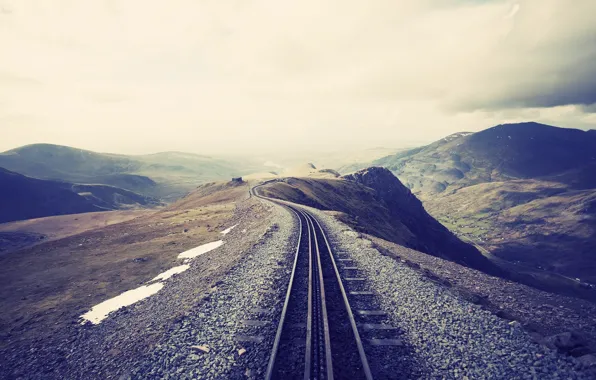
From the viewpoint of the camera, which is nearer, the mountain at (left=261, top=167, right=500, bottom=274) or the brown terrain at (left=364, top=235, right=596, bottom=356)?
the brown terrain at (left=364, top=235, right=596, bottom=356)

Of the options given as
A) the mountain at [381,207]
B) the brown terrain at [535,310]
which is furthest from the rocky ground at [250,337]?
the mountain at [381,207]

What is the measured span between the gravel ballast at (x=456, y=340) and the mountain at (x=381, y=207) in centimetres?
3501

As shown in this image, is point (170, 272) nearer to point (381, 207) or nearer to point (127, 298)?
point (127, 298)

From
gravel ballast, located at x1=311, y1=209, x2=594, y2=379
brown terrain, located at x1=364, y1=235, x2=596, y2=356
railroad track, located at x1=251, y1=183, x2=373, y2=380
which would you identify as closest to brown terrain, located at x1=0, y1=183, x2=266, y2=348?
railroad track, located at x1=251, y1=183, x2=373, y2=380

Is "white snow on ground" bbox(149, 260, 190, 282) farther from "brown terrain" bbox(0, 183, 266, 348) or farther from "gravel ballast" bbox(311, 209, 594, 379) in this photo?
"gravel ballast" bbox(311, 209, 594, 379)

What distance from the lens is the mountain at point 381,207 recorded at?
76500 mm

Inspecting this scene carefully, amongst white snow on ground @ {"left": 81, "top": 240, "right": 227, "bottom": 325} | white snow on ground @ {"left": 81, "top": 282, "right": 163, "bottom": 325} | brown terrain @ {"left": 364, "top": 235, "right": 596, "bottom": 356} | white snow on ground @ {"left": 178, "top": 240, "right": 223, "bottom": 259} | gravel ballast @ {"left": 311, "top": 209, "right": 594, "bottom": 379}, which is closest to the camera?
gravel ballast @ {"left": 311, "top": 209, "right": 594, "bottom": 379}

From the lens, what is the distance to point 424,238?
125812mm

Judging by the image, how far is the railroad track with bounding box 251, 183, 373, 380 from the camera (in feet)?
33.8

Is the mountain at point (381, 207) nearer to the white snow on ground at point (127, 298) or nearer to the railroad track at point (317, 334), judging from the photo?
the white snow on ground at point (127, 298)

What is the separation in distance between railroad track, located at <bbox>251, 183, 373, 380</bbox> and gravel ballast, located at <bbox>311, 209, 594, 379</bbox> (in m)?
1.25

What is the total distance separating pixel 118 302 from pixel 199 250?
1246 centimetres

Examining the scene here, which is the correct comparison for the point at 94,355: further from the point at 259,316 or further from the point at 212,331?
the point at 259,316

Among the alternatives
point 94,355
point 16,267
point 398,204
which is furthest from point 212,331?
point 398,204
